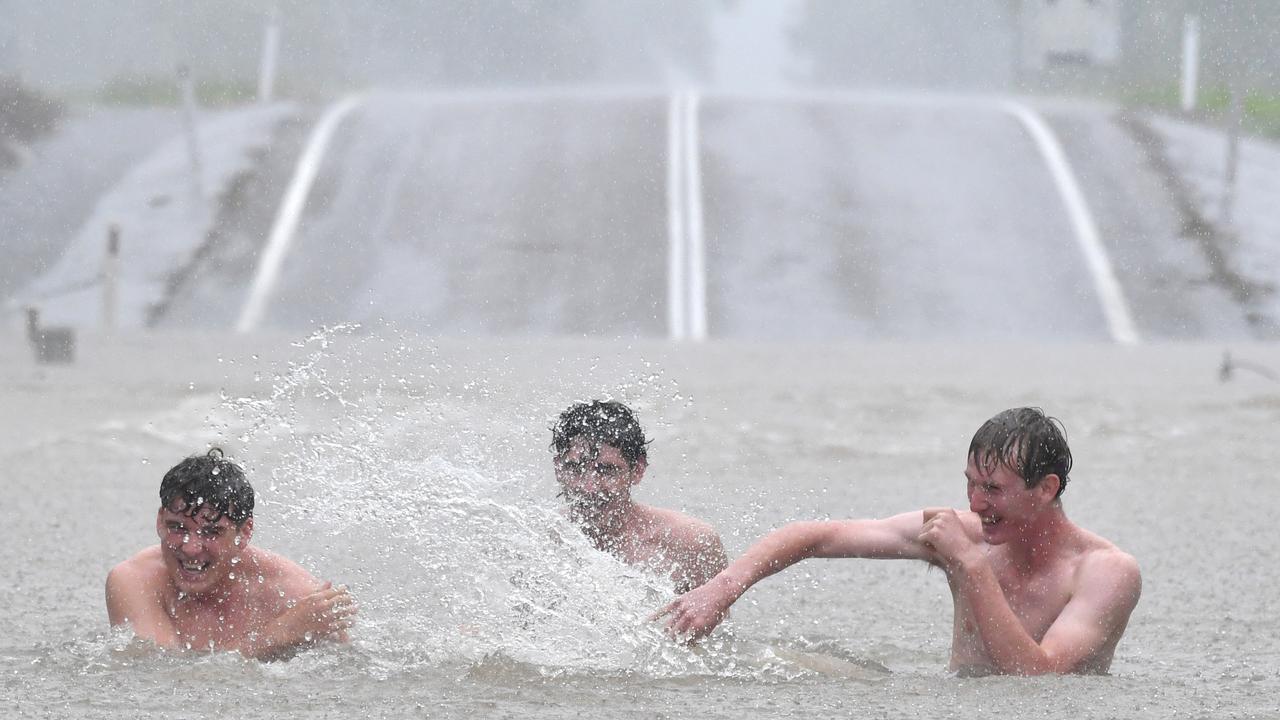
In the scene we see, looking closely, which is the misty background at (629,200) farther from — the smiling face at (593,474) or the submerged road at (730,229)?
the smiling face at (593,474)

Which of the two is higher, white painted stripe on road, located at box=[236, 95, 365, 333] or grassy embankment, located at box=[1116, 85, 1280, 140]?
grassy embankment, located at box=[1116, 85, 1280, 140]

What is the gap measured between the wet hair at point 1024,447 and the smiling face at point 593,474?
116cm

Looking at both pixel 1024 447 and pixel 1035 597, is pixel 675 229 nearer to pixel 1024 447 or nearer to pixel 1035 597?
pixel 1035 597

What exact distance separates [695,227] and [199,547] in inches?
618

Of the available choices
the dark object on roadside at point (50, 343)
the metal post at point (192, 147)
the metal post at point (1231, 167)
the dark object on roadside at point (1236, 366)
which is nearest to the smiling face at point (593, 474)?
the dark object on roadside at point (1236, 366)

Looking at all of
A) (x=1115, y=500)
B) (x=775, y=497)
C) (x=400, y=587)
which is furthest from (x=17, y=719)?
(x=1115, y=500)

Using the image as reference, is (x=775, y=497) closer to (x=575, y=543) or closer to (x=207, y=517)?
(x=575, y=543)

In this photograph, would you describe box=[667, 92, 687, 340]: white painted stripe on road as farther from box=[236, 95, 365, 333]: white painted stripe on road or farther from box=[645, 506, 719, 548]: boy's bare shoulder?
box=[645, 506, 719, 548]: boy's bare shoulder

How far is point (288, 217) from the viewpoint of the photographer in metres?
20.9

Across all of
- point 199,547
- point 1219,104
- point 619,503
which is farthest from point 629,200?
point 199,547

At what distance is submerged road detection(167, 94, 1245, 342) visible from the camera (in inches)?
712

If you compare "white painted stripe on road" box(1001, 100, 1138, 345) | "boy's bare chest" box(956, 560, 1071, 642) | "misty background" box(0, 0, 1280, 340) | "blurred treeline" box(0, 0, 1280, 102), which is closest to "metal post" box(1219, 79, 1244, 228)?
"misty background" box(0, 0, 1280, 340)

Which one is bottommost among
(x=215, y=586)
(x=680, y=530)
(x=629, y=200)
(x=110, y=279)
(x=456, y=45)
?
(x=215, y=586)

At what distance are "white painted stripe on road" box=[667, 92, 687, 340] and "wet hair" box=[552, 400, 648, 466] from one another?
11370mm
